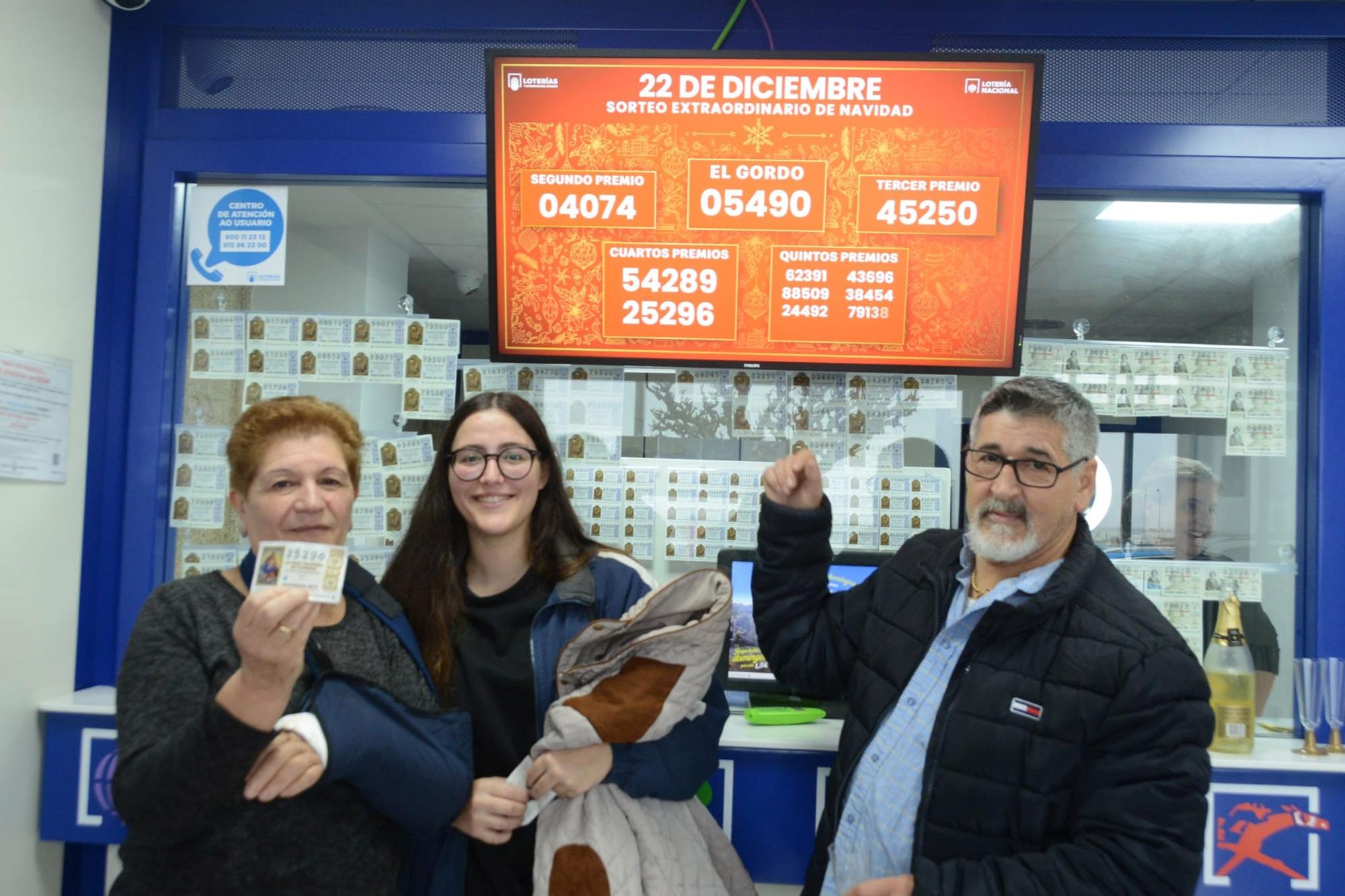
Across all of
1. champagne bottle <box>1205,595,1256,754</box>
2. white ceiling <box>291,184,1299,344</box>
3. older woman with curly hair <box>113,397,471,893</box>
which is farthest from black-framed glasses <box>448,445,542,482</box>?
champagne bottle <box>1205,595,1256,754</box>

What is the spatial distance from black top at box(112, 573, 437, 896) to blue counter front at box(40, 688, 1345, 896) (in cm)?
99

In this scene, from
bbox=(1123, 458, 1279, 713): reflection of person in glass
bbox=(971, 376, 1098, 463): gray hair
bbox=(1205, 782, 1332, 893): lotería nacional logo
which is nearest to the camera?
bbox=(971, 376, 1098, 463): gray hair

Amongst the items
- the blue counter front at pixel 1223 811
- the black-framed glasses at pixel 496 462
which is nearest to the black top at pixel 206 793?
the black-framed glasses at pixel 496 462

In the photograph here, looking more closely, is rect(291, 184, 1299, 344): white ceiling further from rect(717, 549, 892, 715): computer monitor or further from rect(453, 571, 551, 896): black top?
rect(453, 571, 551, 896): black top

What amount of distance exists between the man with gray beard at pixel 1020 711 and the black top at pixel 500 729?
1.96 feet

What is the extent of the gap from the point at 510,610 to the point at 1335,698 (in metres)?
2.19

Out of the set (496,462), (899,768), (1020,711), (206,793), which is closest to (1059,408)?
(1020,711)

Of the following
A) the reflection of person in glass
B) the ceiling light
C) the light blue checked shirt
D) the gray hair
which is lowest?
the light blue checked shirt

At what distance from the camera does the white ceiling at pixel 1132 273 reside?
2.88m

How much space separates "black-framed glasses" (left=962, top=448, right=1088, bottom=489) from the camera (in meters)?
1.82

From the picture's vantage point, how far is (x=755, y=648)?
271cm

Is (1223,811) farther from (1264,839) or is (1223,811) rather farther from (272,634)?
(272,634)

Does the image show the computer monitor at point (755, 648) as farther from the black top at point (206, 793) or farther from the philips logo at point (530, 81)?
the philips logo at point (530, 81)

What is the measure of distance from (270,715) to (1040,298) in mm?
2372
